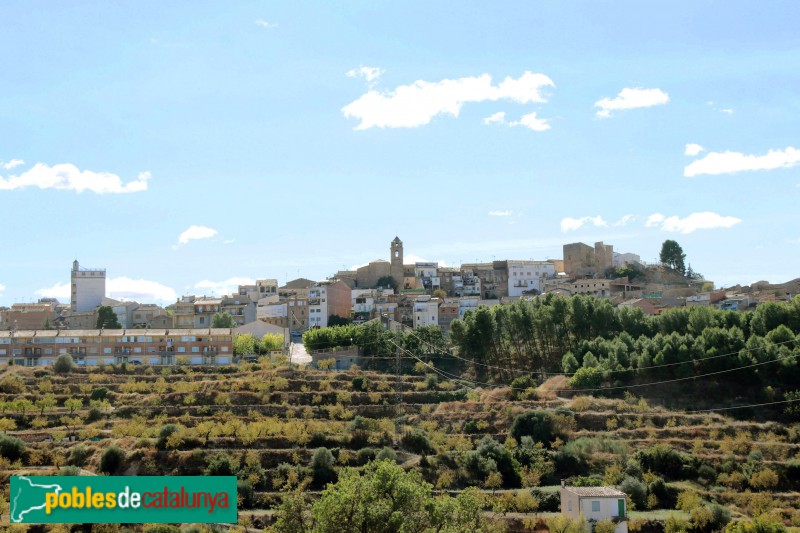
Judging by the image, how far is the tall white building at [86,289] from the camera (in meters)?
76.9

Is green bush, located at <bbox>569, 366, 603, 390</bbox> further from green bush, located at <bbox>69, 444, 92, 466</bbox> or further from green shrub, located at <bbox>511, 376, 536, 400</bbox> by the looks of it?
green bush, located at <bbox>69, 444, 92, 466</bbox>

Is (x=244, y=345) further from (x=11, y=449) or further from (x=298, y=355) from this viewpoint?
(x=11, y=449)

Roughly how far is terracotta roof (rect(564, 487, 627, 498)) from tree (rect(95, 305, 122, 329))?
45155 millimetres

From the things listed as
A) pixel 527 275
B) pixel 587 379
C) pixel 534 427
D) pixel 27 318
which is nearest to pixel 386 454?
pixel 534 427

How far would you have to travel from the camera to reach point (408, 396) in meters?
40.5

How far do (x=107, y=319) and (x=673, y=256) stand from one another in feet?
→ 173

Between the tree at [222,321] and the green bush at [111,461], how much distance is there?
3124 centimetres

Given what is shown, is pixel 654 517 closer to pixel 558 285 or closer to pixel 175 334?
pixel 175 334

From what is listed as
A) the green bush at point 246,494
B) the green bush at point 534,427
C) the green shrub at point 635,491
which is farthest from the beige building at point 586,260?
the green bush at point 246,494

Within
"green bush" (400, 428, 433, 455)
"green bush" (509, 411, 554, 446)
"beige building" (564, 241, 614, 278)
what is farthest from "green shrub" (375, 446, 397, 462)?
"beige building" (564, 241, 614, 278)

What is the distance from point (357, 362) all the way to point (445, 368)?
17.4 ft

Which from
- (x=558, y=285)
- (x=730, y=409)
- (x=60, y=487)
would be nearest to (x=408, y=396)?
(x=730, y=409)

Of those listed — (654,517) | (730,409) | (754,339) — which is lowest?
(654,517)

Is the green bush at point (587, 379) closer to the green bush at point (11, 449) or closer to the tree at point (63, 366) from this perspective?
the green bush at point (11, 449)
